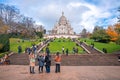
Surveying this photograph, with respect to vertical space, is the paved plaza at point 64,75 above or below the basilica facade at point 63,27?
A: below

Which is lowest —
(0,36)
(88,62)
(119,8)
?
(88,62)

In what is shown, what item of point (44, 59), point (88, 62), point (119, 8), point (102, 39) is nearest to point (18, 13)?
point (102, 39)

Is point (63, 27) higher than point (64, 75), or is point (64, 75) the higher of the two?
point (63, 27)

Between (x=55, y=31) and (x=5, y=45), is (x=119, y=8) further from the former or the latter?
(x=55, y=31)

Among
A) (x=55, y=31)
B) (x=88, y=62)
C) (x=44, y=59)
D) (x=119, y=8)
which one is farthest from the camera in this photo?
(x=55, y=31)

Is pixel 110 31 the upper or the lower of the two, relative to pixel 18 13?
lower

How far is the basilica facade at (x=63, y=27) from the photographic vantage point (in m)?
142

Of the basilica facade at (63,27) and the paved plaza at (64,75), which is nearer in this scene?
the paved plaza at (64,75)

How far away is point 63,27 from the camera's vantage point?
472 feet

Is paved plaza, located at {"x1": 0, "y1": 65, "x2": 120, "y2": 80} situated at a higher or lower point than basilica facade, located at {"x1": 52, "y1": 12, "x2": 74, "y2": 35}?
lower

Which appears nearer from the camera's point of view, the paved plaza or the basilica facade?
the paved plaza

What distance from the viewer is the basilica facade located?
142 metres

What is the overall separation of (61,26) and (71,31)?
5.96m

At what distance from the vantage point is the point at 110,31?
283 feet
